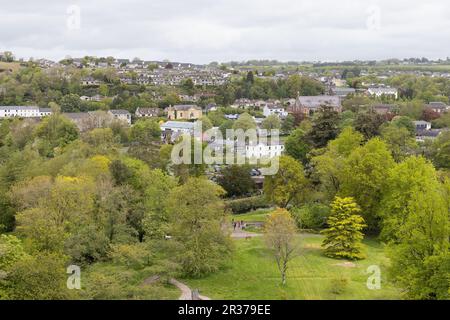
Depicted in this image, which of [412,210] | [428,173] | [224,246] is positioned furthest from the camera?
[428,173]

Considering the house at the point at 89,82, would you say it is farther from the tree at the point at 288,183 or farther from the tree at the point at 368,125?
the tree at the point at 288,183

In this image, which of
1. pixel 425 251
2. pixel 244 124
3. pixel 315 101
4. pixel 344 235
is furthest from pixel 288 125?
pixel 425 251

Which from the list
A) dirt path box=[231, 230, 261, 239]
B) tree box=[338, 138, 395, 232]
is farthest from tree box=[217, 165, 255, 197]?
tree box=[338, 138, 395, 232]

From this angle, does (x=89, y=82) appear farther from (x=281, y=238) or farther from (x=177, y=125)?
(x=281, y=238)

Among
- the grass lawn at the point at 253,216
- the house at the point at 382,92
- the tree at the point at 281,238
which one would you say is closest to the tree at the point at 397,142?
the grass lawn at the point at 253,216

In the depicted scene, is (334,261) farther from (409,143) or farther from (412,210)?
(409,143)
